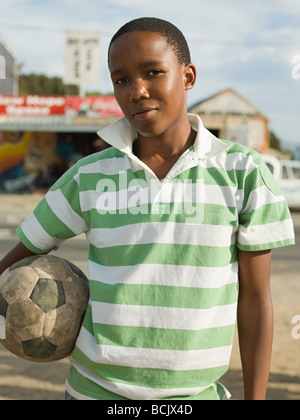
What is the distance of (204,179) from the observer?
165 centimetres

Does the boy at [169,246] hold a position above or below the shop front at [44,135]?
above

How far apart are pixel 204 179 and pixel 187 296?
0.35 m

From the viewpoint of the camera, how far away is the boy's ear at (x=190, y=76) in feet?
5.84

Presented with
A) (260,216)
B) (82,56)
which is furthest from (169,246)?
(82,56)

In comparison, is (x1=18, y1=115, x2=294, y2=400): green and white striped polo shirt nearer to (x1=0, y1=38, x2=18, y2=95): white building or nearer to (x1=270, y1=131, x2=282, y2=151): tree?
(x1=0, y1=38, x2=18, y2=95): white building

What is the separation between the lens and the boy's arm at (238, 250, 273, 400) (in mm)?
1676

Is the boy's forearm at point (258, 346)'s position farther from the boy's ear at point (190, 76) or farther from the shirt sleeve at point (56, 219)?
the boy's ear at point (190, 76)

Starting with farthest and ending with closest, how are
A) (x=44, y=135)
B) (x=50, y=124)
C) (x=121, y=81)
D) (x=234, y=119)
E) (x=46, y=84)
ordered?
(x=46, y=84) → (x=44, y=135) → (x=234, y=119) → (x=50, y=124) → (x=121, y=81)

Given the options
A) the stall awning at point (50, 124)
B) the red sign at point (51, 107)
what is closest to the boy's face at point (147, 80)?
the red sign at point (51, 107)

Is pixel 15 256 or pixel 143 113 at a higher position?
pixel 143 113

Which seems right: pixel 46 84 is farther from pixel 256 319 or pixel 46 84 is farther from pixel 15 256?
pixel 256 319

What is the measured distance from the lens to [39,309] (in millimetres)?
1795

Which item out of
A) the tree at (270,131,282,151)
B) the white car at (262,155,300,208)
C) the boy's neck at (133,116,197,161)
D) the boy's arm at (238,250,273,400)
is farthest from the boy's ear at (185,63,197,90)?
the tree at (270,131,282,151)

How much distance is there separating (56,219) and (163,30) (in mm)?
700
